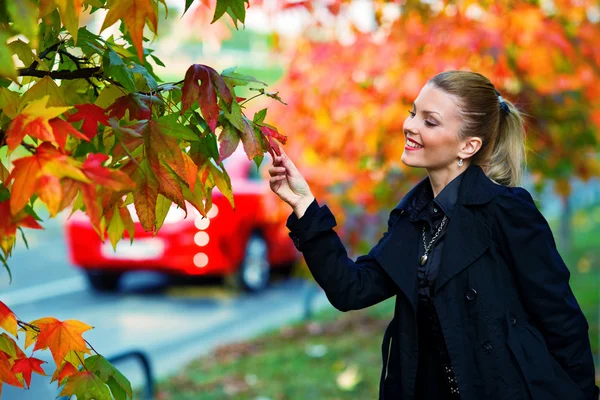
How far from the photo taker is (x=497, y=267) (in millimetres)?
1897

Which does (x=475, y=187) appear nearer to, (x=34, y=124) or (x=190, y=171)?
(x=190, y=171)

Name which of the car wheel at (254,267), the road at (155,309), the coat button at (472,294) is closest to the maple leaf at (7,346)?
the coat button at (472,294)

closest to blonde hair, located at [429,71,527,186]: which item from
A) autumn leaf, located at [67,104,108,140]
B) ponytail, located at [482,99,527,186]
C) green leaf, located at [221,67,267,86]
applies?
ponytail, located at [482,99,527,186]

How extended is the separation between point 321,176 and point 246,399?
1.29m

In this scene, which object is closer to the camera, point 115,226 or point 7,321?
point 7,321

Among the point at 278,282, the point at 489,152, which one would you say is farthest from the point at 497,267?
the point at 278,282

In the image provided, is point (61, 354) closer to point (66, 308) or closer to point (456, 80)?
point (456, 80)

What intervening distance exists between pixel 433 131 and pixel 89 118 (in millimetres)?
907

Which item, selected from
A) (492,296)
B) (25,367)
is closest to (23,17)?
(25,367)

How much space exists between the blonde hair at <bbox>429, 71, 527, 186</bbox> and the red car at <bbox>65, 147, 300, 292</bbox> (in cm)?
443

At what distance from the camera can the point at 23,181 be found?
1.11 metres

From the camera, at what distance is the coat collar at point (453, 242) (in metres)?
1.90

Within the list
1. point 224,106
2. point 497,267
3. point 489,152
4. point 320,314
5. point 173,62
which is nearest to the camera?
point 224,106

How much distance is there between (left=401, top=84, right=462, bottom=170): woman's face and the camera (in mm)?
1962
